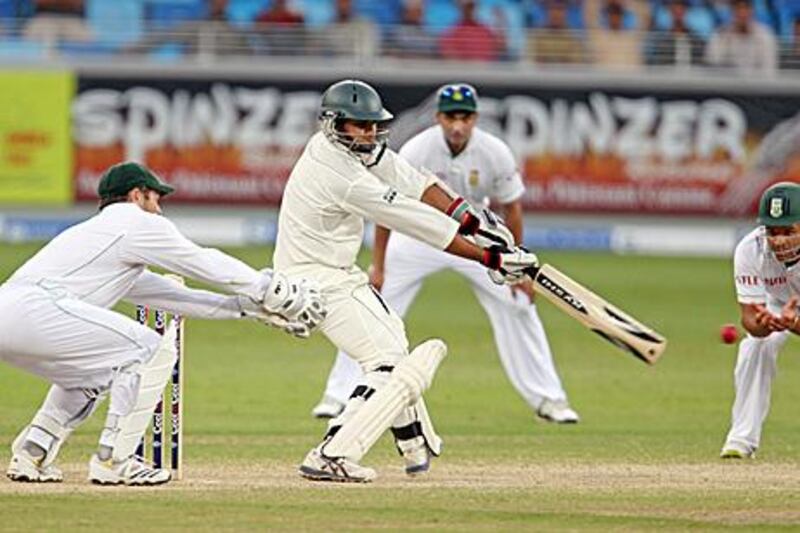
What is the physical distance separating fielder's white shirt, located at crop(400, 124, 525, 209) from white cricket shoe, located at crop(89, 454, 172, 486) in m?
4.09

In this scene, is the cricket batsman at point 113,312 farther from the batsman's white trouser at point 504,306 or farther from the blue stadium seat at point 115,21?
the blue stadium seat at point 115,21

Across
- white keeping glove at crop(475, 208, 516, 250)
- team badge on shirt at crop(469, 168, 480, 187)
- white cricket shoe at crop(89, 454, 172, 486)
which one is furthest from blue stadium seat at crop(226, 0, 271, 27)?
white cricket shoe at crop(89, 454, 172, 486)

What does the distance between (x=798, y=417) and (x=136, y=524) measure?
20.9 ft

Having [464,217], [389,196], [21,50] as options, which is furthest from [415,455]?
[21,50]

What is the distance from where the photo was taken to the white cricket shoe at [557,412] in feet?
41.7

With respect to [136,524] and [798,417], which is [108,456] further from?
[798,417]

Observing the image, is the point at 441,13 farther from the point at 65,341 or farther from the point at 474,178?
the point at 65,341

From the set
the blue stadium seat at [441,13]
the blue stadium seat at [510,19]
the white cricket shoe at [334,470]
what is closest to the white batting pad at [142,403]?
the white cricket shoe at [334,470]

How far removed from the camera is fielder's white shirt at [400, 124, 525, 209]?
12.7 m

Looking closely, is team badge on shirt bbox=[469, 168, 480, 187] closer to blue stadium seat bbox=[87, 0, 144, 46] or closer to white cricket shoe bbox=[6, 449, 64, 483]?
white cricket shoe bbox=[6, 449, 64, 483]

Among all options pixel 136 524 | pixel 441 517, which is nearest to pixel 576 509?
pixel 441 517

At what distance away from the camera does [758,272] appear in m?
10.3

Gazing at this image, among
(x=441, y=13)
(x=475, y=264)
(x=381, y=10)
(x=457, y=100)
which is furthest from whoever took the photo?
(x=441, y=13)

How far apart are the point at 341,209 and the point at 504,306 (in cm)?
364
